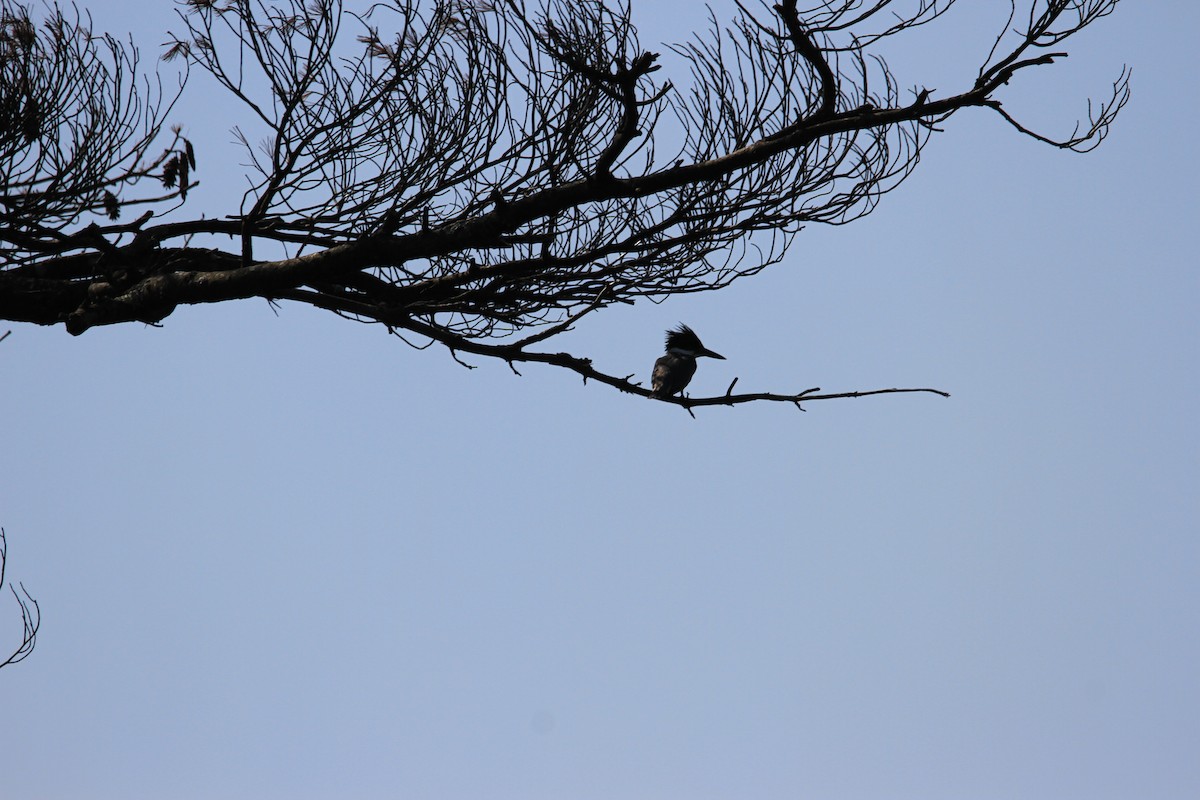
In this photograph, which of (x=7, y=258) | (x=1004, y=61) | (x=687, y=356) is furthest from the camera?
(x=687, y=356)

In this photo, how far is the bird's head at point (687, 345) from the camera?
9945 mm

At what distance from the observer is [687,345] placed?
1002cm

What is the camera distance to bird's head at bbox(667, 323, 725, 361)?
9945mm

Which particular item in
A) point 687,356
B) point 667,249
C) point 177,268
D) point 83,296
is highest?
point 687,356

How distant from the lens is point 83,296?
A: 246 inches

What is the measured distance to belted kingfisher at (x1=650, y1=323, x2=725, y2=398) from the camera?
983cm

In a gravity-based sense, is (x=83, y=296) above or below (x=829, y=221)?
below

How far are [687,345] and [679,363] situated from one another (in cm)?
27

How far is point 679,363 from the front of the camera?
9.84 metres

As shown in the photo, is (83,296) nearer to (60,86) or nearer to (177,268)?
(177,268)

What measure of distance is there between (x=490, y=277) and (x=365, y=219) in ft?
3.13

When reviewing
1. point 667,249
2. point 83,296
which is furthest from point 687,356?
point 83,296

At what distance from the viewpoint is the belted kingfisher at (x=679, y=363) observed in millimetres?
9828

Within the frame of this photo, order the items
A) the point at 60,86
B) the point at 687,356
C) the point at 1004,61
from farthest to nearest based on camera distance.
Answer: the point at 687,356, the point at 60,86, the point at 1004,61
